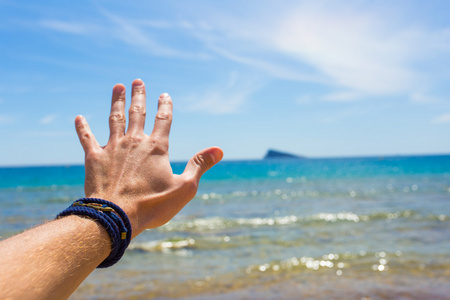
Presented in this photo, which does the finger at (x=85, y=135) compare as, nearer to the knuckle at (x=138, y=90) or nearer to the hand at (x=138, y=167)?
the hand at (x=138, y=167)

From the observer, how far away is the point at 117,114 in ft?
5.78

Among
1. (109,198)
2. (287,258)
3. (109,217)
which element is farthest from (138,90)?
(287,258)

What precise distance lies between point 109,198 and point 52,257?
0.38m

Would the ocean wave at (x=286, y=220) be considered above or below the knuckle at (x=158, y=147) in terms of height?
below

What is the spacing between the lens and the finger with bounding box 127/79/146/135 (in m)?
1.72

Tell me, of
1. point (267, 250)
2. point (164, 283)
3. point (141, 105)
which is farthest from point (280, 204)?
point (141, 105)

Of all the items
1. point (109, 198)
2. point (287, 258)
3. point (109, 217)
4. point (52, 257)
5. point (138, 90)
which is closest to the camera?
point (52, 257)

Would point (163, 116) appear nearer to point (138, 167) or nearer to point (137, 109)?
point (137, 109)

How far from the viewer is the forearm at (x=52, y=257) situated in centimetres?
101

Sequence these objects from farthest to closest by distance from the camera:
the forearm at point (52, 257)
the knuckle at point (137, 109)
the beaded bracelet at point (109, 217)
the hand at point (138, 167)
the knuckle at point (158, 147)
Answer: the knuckle at point (137, 109) → the knuckle at point (158, 147) → the hand at point (138, 167) → the beaded bracelet at point (109, 217) → the forearm at point (52, 257)

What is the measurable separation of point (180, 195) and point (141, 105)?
46 cm

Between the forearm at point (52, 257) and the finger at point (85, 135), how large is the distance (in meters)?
0.46

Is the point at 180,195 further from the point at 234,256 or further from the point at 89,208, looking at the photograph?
the point at 234,256

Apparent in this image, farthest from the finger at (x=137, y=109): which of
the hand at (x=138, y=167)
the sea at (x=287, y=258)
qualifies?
the sea at (x=287, y=258)
